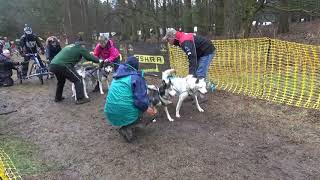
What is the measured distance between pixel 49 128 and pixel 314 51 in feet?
19.8

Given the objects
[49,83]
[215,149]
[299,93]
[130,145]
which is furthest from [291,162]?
[49,83]

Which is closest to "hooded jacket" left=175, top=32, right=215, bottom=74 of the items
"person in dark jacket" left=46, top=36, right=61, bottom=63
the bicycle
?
"person in dark jacket" left=46, top=36, right=61, bottom=63

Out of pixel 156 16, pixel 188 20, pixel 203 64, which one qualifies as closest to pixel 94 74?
pixel 203 64

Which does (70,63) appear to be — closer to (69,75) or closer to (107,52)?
(69,75)

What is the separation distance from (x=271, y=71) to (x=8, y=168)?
6475mm

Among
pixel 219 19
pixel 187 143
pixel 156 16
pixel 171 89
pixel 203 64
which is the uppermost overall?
pixel 156 16

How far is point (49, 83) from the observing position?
12.9m

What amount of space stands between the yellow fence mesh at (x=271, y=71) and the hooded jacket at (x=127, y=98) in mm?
3542

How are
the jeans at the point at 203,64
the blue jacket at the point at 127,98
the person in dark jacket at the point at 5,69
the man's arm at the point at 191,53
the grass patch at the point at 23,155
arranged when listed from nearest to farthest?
1. the grass patch at the point at 23,155
2. the blue jacket at the point at 127,98
3. the man's arm at the point at 191,53
4. the jeans at the point at 203,64
5. the person in dark jacket at the point at 5,69

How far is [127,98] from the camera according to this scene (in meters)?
6.40

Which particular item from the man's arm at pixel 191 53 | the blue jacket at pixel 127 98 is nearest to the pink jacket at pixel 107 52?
the man's arm at pixel 191 53

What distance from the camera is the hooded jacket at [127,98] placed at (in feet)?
21.0

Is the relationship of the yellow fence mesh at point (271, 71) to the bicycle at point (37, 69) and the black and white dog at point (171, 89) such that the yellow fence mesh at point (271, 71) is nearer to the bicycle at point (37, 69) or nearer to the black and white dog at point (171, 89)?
the black and white dog at point (171, 89)

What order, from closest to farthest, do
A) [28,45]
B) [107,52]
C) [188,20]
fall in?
1. [107,52]
2. [28,45]
3. [188,20]
